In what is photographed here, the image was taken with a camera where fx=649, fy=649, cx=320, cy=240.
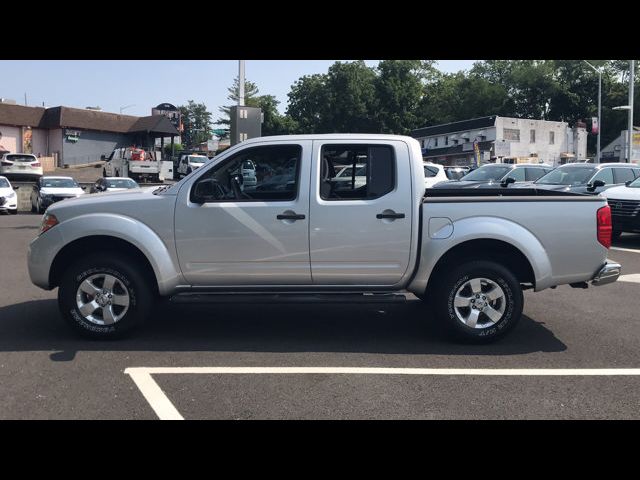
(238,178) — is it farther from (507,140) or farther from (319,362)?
(507,140)

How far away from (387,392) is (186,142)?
113 m

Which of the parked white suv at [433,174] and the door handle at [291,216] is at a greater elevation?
the parked white suv at [433,174]

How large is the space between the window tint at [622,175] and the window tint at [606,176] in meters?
0.12

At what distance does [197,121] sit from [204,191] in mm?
128872

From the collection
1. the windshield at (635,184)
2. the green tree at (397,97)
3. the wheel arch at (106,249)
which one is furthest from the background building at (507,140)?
the wheel arch at (106,249)

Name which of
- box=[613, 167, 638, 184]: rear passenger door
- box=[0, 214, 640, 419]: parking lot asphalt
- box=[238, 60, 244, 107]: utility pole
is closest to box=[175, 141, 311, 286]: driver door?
box=[0, 214, 640, 419]: parking lot asphalt

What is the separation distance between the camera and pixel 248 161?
21.1ft

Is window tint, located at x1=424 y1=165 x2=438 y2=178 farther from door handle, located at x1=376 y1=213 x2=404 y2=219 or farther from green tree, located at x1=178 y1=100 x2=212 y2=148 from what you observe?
green tree, located at x1=178 y1=100 x2=212 y2=148

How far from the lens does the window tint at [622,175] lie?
1636 cm

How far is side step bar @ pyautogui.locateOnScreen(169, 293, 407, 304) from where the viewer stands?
20.0ft

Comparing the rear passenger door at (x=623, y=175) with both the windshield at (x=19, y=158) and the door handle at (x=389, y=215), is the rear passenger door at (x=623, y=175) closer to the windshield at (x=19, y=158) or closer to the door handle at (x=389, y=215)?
the door handle at (x=389, y=215)

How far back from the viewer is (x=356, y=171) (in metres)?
6.39

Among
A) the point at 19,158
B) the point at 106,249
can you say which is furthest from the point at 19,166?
the point at 106,249
